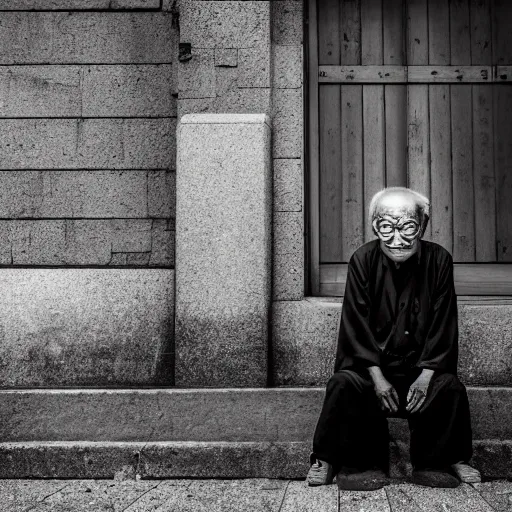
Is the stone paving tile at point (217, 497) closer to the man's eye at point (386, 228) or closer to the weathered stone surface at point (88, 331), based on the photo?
the weathered stone surface at point (88, 331)

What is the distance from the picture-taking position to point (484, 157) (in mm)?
5406

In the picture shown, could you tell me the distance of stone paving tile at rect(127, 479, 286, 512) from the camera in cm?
358

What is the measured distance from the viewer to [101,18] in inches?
212

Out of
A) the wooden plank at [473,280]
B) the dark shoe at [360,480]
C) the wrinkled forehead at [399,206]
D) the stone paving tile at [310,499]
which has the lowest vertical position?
the stone paving tile at [310,499]

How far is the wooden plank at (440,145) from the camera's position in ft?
17.7

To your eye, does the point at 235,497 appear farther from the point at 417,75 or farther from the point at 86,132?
the point at 417,75

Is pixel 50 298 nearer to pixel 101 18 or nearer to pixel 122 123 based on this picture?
pixel 122 123

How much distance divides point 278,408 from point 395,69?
2731 mm

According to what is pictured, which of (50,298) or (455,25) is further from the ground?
(455,25)

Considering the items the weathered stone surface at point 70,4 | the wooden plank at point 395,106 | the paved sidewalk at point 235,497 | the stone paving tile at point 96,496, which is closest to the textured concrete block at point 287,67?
the wooden plank at point 395,106

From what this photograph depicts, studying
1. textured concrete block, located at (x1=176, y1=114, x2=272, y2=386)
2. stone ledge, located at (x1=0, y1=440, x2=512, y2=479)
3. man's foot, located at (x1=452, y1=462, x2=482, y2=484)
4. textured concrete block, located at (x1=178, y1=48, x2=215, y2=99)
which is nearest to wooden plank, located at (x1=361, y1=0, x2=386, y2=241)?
textured concrete block, located at (x1=176, y1=114, x2=272, y2=386)

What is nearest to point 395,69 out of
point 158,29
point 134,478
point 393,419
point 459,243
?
point 459,243

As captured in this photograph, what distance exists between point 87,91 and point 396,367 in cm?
316

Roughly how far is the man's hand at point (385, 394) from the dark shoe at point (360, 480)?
36 cm
